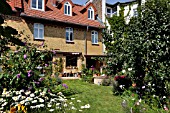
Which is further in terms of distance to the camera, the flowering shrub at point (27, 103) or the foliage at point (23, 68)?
the foliage at point (23, 68)

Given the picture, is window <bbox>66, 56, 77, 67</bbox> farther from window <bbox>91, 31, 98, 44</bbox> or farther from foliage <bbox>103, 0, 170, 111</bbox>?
foliage <bbox>103, 0, 170, 111</bbox>

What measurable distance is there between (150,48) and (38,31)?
14.8 m

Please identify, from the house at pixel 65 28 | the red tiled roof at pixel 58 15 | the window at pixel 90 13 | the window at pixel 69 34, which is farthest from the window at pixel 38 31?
the window at pixel 90 13

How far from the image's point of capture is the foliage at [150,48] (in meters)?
7.45

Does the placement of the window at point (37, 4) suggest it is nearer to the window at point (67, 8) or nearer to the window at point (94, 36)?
the window at point (67, 8)

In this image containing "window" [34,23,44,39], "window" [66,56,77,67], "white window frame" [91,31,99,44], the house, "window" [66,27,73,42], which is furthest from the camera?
"white window frame" [91,31,99,44]

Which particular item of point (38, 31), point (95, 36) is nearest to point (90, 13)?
point (95, 36)

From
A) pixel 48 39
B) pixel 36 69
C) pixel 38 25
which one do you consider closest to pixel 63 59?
pixel 48 39

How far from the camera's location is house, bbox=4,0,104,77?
1980cm

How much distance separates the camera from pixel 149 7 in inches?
324

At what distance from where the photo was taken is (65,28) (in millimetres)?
22281

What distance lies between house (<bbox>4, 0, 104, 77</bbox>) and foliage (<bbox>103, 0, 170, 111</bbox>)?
12249 millimetres

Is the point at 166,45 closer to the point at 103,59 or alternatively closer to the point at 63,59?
the point at 103,59

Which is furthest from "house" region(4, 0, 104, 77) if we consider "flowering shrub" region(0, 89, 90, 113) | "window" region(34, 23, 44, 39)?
"flowering shrub" region(0, 89, 90, 113)
